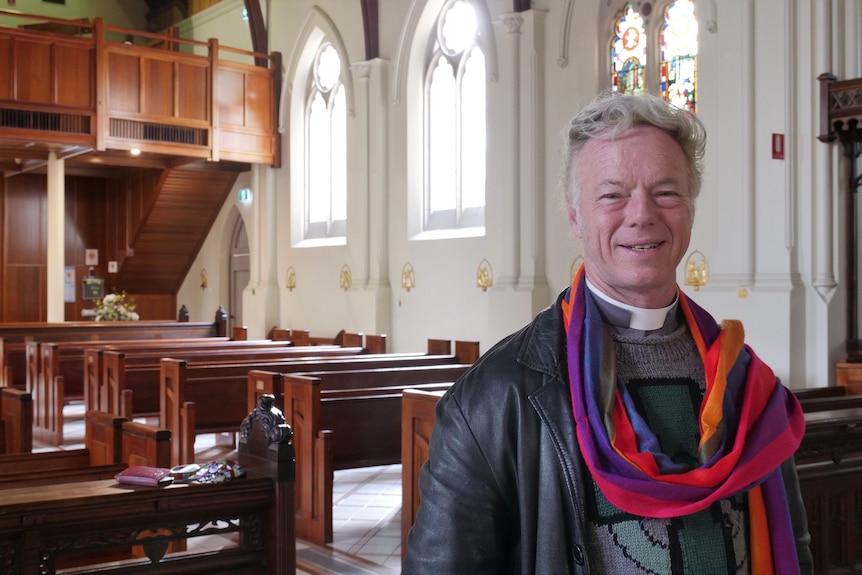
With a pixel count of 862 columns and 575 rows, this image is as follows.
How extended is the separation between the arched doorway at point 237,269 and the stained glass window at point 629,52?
8168 mm

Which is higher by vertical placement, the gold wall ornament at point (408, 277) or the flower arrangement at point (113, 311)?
the gold wall ornament at point (408, 277)

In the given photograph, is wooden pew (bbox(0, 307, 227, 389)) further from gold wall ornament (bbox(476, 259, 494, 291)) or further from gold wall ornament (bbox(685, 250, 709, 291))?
gold wall ornament (bbox(685, 250, 709, 291))

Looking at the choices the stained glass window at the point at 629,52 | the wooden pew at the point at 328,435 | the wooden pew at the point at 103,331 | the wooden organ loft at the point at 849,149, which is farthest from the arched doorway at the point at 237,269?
the wooden organ loft at the point at 849,149

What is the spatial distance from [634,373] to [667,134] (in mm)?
370

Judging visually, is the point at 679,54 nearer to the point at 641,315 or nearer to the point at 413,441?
the point at 413,441

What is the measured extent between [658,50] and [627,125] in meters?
8.67

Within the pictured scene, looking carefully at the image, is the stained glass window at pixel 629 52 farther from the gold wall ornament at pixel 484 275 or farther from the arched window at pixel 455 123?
the gold wall ornament at pixel 484 275

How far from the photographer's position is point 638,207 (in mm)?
1452

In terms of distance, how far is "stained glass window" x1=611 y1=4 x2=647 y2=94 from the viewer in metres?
9.73

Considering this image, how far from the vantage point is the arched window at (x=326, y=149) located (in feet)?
46.5

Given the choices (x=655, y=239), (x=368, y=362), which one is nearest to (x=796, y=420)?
(x=655, y=239)

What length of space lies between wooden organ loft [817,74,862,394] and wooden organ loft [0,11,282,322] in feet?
28.6

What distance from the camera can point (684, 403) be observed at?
4.93 ft

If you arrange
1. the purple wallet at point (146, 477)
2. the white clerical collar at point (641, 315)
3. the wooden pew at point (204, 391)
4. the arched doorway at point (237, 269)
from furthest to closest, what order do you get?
the arched doorway at point (237, 269), the wooden pew at point (204, 391), the purple wallet at point (146, 477), the white clerical collar at point (641, 315)
